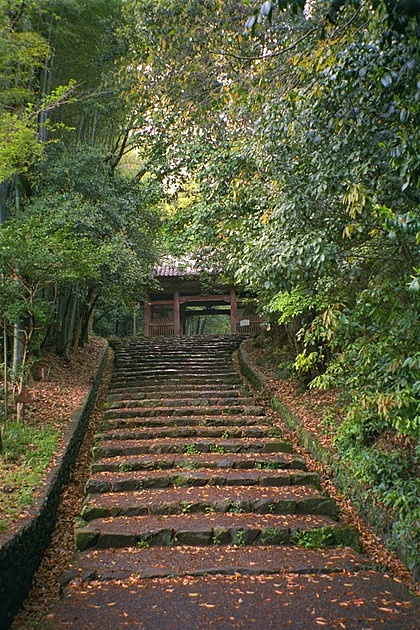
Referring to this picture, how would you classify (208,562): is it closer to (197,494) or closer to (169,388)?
(197,494)

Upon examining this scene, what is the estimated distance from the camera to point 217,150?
7844 mm

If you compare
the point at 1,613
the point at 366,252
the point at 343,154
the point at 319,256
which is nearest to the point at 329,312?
the point at 319,256

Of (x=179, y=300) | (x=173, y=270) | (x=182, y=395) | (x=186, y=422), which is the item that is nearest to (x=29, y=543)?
(x=186, y=422)

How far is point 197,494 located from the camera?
5613 millimetres

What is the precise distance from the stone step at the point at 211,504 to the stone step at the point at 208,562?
59 centimetres

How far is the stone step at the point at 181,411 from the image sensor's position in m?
8.50

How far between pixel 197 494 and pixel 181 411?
117 inches

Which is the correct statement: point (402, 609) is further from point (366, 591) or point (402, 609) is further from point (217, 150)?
point (217, 150)

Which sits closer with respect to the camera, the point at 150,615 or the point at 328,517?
the point at 150,615

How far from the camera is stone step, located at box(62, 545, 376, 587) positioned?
4.19 metres

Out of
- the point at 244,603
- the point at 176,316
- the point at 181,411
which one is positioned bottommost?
the point at 244,603

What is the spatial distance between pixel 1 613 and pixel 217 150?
6682 mm

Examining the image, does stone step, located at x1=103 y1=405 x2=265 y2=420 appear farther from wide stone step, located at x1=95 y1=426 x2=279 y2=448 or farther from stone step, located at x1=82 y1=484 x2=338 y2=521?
stone step, located at x1=82 y1=484 x2=338 y2=521

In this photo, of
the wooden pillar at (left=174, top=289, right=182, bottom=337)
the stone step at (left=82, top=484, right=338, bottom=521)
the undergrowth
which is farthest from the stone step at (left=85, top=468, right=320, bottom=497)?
the wooden pillar at (left=174, top=289, right=182, bottom=337)
